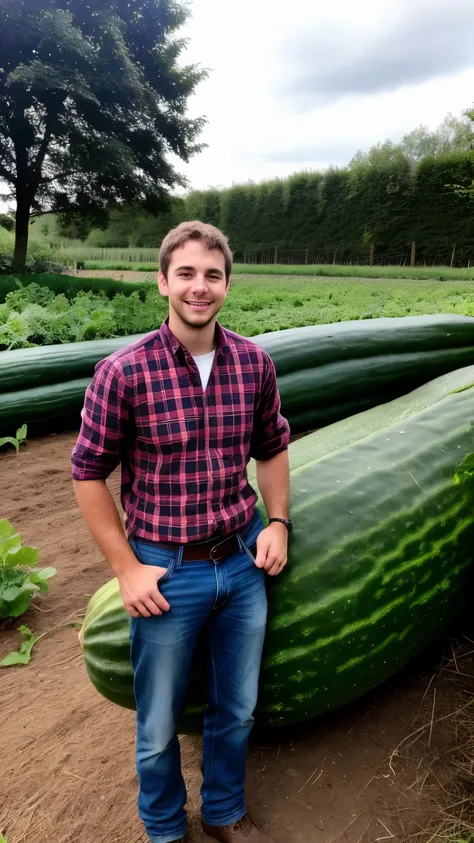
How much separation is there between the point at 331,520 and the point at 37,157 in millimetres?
19068

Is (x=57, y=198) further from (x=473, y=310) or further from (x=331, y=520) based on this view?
(x=331, y=520)

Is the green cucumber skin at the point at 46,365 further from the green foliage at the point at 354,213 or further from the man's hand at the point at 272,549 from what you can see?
the green foliage at the point at 354,213

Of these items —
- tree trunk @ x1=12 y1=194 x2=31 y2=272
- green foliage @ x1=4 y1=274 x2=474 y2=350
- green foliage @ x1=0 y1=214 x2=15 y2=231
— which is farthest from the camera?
green foliage @ x1=0 y1=214 x2=15 y2=231

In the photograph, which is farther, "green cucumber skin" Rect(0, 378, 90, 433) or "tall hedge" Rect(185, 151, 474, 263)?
"tall hedge" Rect(185, 151, 474, 263)

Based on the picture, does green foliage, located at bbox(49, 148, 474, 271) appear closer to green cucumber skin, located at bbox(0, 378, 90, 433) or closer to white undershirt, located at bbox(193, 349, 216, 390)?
green cucumber skin, located at bbox(0, 378, 90, 433)

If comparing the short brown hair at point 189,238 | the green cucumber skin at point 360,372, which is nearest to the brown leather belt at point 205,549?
the short brown hair at point 189,238

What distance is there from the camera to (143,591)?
4.78 ft

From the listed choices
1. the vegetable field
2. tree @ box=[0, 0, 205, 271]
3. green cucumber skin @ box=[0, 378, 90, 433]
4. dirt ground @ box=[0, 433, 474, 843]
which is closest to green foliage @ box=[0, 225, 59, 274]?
tree @ box=[0, 0, 205, 271]

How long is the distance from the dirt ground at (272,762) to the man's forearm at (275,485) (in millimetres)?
794

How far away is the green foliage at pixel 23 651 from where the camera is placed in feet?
8.21

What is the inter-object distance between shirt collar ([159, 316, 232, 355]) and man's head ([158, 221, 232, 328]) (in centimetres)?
2

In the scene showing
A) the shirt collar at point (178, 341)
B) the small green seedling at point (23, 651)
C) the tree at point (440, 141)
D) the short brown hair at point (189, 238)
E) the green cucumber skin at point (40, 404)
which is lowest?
the small green seedling at point (23, 651)

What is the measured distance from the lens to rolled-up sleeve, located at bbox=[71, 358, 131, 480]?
1472 millimetres

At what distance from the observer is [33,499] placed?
404 centimetres
